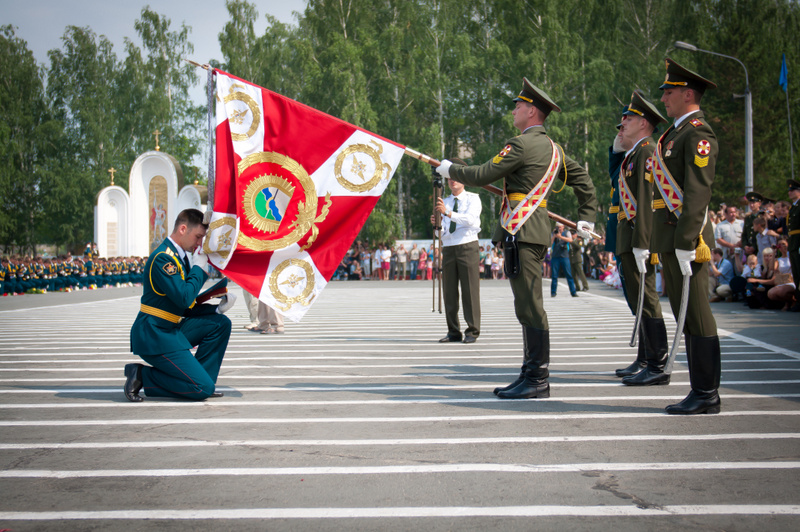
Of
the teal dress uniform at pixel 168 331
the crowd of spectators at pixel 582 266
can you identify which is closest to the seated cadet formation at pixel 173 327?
the teal dress uniform at pixel 168 331

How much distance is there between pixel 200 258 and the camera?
252 inches

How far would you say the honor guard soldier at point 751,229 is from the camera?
16.2 metres

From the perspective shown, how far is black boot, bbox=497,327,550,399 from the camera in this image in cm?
583

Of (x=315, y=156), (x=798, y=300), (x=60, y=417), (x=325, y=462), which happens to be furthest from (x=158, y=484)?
(x=798, y=300)

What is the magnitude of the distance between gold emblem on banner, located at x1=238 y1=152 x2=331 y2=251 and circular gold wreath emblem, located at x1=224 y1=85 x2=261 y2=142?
213 millimetres

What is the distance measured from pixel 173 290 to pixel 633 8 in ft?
145

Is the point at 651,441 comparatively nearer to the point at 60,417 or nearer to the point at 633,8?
the point at 60,417

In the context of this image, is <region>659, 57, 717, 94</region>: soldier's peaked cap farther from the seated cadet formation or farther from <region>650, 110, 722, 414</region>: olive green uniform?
the seated cadet formation

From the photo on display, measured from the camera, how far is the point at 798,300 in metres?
13.5

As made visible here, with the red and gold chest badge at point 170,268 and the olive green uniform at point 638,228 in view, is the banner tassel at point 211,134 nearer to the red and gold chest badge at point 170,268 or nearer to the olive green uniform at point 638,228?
the red and gold chest badge at point 170,268

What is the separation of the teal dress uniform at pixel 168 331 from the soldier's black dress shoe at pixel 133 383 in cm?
5

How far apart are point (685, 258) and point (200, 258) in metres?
3.90

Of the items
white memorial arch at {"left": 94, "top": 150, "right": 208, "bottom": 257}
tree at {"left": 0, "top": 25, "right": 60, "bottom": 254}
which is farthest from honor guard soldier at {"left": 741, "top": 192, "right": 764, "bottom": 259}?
tree at {"left": 0, "top": 25, "right": 60, "bottom": 254}

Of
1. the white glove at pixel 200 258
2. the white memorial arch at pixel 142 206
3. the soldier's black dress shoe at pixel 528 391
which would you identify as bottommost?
the soldier's black dress shoe at pixel 528 391
